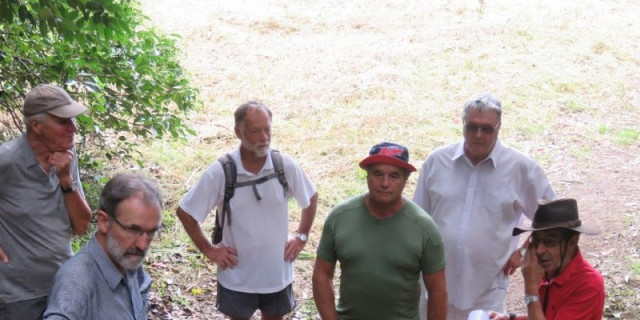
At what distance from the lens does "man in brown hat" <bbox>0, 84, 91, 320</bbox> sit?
150 inches

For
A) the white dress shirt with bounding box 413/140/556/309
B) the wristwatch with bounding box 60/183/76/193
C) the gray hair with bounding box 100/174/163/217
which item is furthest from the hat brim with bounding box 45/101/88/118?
Answer: the white dress shirt with bounding box 413/140/556/309

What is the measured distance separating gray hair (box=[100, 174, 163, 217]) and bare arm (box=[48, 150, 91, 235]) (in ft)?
3.47

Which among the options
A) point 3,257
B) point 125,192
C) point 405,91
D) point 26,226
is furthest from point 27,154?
point 405,91

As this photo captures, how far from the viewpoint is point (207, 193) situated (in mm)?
4844

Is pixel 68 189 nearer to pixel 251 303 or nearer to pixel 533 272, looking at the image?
pixel 251 303

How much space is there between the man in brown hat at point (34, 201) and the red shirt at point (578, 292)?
7.88ft

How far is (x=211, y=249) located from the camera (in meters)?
4.93

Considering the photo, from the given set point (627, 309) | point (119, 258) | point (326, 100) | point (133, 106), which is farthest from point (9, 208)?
point (326, 100)

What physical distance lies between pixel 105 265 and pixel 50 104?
136 cm

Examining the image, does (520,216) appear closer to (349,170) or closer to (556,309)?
(556,309)

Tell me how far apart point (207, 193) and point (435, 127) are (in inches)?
277

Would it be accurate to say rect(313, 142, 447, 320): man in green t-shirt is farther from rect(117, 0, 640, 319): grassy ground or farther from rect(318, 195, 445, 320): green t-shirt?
rect(117, 0, 640, 319): grassy ground

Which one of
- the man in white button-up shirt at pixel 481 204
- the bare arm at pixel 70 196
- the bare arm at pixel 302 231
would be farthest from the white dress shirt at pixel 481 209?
the bare arm at pixel 70 196

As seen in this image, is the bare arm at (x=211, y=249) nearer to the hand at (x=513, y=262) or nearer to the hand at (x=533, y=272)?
the hand at (x=513, y=262)
